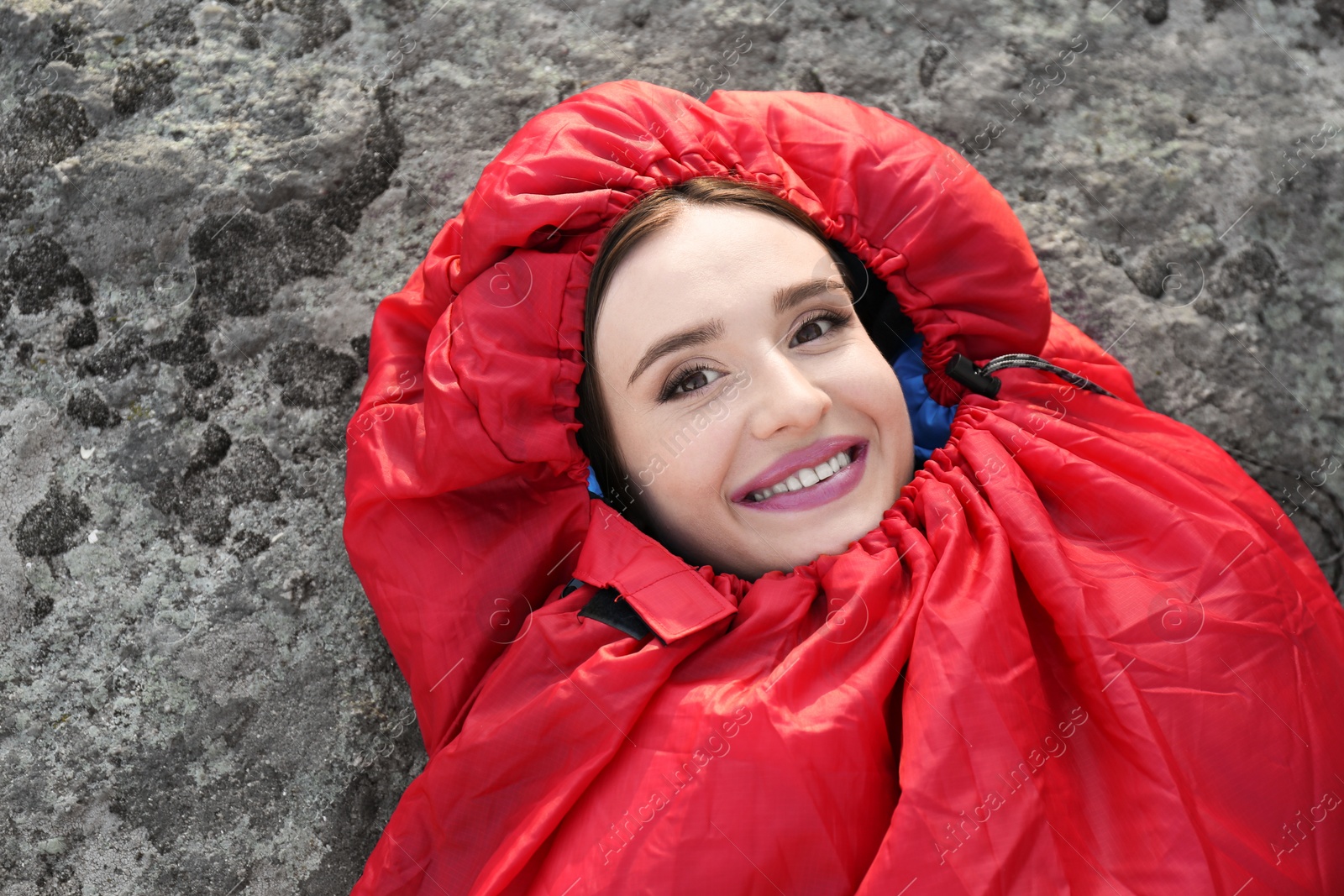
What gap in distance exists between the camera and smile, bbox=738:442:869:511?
5.78ft

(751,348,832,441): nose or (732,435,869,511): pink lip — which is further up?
(751,348,832,441): nose

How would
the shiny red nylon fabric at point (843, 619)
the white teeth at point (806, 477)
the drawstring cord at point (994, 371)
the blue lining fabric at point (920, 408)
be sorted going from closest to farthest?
the shiny red nylon fabric at point (843, 619) → the white teeth at point (806, 477) → the drawstring cord at point (994, 371) → the blue lining fabric at point (920, 408)

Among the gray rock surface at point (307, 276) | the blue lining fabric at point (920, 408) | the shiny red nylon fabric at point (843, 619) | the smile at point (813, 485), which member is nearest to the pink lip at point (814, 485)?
the smile at point (813, 485)

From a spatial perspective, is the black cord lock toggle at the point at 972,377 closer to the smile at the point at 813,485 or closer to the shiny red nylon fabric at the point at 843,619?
the shiny red nylon fabric at the point at 843,619

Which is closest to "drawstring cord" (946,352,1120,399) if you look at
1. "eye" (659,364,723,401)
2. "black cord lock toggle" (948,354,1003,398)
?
"black cord lock toggle" (948,354,1003,398)

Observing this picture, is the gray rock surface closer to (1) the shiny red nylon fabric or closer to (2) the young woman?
(1) the shiny red nylon fabric

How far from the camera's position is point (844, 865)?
58.0 inches

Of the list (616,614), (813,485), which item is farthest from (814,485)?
(616,614)

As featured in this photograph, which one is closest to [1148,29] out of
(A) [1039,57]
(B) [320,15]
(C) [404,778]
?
(A) [1039,57]

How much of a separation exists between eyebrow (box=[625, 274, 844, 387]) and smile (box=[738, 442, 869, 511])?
11.0 inches

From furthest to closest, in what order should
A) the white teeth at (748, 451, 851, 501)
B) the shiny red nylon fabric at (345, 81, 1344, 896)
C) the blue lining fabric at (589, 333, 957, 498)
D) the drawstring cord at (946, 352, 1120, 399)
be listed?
the blue lining fabric at (589, 333, 957, 498), the drawstring cord at (946, 352, 1120, 399), the white teeth at (748, 451, 851, 501), the shiny red nylon fabric at (345, 81, 1344, 896)

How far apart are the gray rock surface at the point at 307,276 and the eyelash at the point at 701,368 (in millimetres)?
→ 825

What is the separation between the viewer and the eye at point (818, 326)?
1803mm

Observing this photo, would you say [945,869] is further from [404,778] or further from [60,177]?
[60,177]
